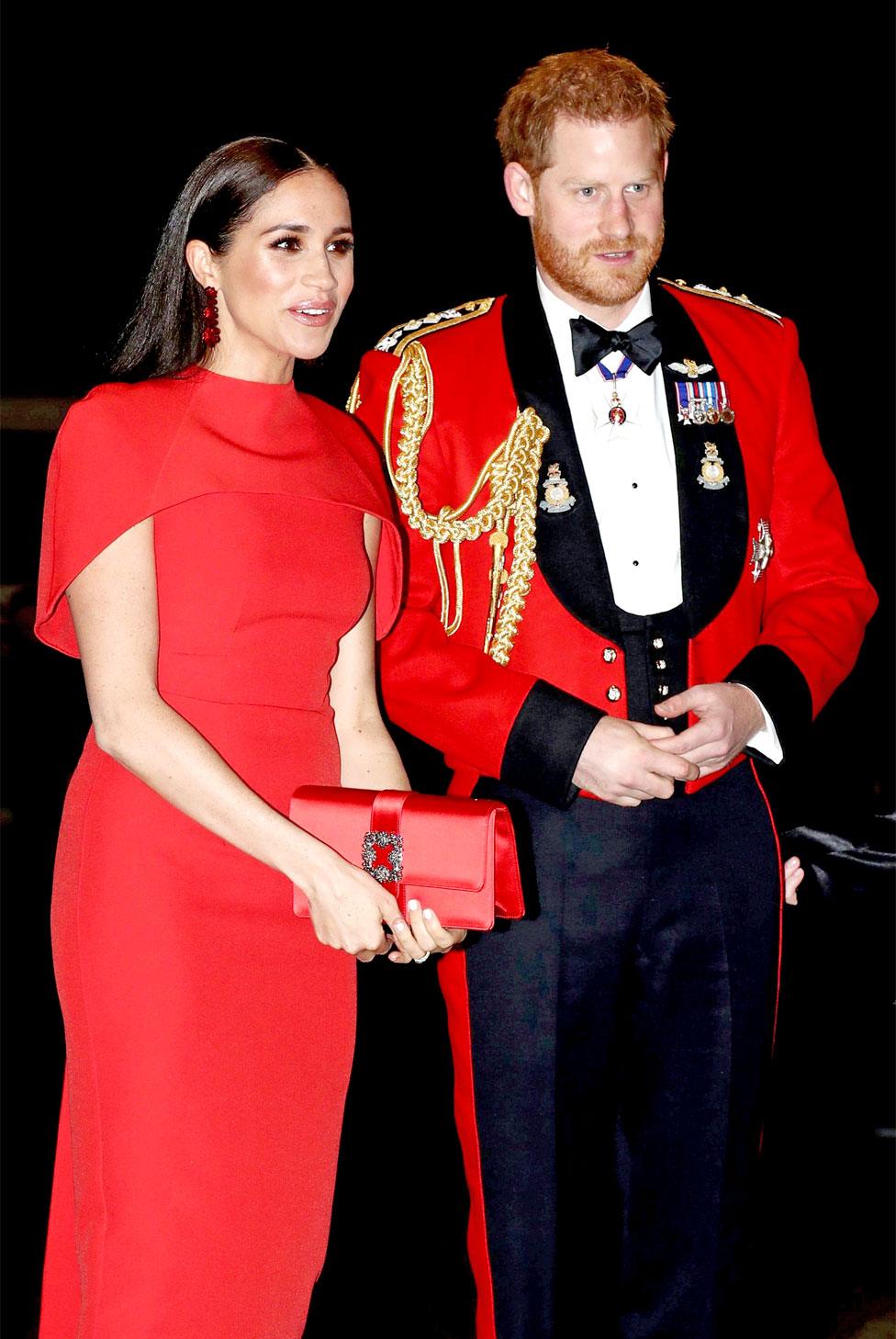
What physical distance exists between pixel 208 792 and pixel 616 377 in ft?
2.61

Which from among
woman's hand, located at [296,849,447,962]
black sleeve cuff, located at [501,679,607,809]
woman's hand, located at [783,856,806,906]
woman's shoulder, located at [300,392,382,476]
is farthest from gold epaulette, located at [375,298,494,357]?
woman's hand, located at [783,856,806,906]

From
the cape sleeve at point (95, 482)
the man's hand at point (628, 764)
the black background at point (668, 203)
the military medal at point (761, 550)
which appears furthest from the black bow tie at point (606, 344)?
the black background at point (668, 203)

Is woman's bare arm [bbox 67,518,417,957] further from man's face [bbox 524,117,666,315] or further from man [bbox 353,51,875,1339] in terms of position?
man's face [bbox 524,117,666,315]

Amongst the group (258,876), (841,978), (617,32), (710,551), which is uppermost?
(617,32)

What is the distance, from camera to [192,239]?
1.85 meters

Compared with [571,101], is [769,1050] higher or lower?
lower

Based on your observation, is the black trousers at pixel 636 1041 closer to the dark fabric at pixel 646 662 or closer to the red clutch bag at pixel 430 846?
the dark fabric at pixel 646 662

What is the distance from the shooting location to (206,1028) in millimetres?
1767

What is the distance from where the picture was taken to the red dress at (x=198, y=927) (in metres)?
1.74

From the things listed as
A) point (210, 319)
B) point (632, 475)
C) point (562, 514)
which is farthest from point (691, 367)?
point (210, 319)

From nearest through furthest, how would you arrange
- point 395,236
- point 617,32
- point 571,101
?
point 571,101 → point 617,32 → point 395,236

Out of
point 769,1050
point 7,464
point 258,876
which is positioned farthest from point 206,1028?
point 7,464

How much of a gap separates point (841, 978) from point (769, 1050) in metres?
1.96

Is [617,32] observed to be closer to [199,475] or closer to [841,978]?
[199,475]
